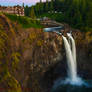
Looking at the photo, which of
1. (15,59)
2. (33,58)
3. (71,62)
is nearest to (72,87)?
(71,62)

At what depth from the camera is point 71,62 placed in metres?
36.5

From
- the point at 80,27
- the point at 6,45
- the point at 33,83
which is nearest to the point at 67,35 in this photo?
the point at 80,27

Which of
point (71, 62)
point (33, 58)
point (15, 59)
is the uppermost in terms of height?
point (15, 59)

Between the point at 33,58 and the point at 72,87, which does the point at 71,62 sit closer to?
the point at 72,87

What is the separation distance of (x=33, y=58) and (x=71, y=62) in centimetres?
1214

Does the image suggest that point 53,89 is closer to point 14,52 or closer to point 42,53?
point 42,53

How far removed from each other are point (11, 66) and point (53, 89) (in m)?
14.5

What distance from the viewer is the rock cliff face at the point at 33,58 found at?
927 inches

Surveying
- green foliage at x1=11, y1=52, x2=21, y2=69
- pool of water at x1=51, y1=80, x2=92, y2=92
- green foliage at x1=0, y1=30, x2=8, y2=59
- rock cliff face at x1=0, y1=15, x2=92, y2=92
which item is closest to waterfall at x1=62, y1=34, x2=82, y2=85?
rock cliff face at x1=0, y1=15, x2=92, y2=92

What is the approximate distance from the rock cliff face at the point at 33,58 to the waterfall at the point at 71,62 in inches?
45.0

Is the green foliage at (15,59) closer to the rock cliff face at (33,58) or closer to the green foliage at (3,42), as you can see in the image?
the rock cliff face at (33,58)

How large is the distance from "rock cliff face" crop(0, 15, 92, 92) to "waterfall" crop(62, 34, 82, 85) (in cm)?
114

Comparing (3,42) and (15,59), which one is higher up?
(3,42)

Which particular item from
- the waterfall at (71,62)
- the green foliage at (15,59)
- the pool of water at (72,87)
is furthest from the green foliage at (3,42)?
the pool of water at (72,87)
